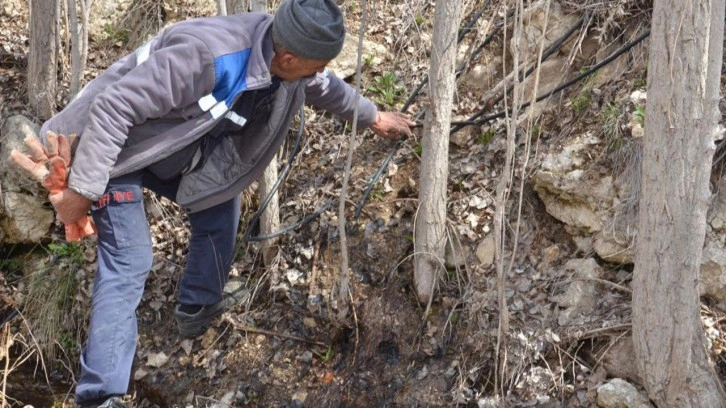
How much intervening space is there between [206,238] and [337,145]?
1217 mm

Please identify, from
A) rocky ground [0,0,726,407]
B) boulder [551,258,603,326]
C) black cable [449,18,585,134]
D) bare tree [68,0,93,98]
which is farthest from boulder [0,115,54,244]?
boulder [551,258,603,326]

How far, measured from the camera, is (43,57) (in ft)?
18.2

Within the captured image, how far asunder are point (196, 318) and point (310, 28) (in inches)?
80.1

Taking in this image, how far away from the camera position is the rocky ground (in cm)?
397

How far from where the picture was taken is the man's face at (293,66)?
351cm

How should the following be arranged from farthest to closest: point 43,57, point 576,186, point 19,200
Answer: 1. point 43,57
2. point 19,200
3. point 576,186

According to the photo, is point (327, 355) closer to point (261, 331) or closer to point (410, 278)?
point (261, 331)

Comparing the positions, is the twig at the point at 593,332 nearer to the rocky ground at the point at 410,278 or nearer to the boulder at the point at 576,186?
the rocky ground at the point at 410,278

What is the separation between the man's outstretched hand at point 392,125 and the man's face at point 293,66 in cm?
91

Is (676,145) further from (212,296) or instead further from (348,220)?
(212,296)

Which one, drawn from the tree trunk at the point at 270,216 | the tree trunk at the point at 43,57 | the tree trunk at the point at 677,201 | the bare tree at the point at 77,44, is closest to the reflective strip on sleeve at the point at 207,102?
the tree trunk at the point at 270,216

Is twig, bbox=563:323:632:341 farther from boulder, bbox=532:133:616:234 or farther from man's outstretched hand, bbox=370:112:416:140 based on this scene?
man's outstretched hand, bbox=370:112:416:140

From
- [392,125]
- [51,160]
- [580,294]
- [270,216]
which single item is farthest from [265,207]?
[580,294]

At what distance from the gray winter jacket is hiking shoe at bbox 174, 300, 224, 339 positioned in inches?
37.8
